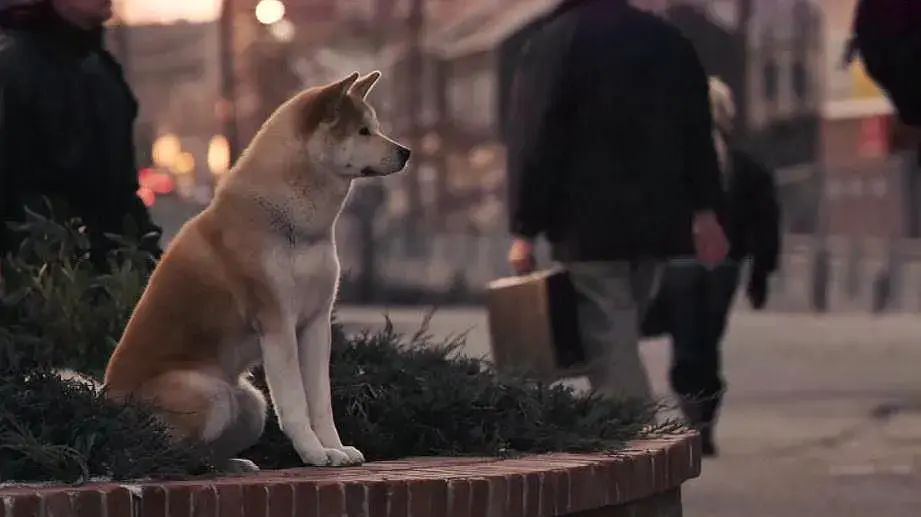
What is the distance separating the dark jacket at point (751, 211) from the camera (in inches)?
348

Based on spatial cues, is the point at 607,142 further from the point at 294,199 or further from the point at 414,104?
the point at 414,104

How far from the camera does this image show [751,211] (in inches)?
350

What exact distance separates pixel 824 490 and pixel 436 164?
582 inches

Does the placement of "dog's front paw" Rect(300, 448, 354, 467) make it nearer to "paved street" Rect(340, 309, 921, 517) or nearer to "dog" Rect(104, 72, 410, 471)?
"dog" Rect(104, 72, 410, 471)

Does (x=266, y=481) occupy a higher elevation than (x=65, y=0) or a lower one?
lower

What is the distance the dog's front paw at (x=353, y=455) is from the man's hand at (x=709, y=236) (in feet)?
9.55

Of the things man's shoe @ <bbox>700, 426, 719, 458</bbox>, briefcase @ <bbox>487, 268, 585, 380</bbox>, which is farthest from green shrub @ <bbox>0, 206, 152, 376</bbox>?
man's shoe @ <bbox>700, 426, 719, 458</bbox>

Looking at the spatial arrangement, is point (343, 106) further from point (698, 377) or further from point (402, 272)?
point (402, 272)

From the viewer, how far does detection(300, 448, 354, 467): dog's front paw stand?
4.30m

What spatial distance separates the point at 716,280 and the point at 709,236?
1792 millimetres

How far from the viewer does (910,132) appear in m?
8.09

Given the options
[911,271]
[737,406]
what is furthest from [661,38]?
[911,271]

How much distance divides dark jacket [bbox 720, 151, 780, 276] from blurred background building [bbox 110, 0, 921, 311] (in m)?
9.94

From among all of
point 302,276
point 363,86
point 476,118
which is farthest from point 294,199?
point 476,118
